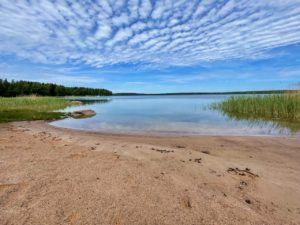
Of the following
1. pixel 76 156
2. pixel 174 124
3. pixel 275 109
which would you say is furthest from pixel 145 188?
pixel 275 109

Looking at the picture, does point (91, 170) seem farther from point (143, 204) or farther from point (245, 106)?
point (245, 106)

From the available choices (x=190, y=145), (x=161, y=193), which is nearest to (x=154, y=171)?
(x=161, y=193)

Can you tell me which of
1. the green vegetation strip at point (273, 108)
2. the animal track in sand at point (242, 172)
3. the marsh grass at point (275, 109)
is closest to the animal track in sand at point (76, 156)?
the animal track in sand at point (242, 172)

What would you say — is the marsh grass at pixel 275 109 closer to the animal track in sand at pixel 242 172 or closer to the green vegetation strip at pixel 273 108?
the green vegetation strip at pixel 273 108

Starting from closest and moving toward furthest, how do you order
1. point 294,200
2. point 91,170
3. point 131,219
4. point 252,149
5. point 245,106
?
point 131,219 → point 294,200 → point 91,170 → point 252,149 → point 245,106

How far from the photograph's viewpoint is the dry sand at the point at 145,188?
2.63 metres

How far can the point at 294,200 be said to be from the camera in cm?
312

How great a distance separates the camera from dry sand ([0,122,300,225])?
8.62ft

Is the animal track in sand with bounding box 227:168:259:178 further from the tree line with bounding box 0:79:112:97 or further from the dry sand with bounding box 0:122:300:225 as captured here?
the tree line with bounding box 0:79:112:97

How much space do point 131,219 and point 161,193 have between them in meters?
0.73

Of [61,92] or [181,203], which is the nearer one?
[181,203]

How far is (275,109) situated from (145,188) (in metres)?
13.6

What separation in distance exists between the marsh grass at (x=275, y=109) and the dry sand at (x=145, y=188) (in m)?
7.40

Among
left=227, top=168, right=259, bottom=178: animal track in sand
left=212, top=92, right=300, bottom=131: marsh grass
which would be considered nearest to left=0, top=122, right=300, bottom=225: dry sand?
left=227, top=168, right=259, bottom=178: animal track in sand
